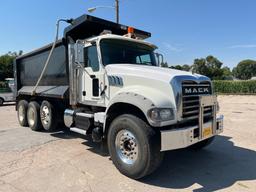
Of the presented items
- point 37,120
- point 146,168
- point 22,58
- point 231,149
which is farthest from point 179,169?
point 22,58

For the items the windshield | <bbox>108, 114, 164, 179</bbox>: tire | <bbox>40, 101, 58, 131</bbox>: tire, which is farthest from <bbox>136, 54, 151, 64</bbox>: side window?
<bbox>40, 101, 58, 131</bbox>: tire

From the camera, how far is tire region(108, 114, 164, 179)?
3.97 meters

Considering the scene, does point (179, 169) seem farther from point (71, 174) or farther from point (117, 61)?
point (117, 61)

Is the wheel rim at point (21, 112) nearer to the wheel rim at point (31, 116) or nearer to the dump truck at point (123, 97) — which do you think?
the wheel rim at point (31, 116)

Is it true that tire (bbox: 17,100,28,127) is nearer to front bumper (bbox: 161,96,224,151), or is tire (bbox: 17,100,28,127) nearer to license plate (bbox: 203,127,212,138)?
front bumper (bbox: 161,96,224,151)

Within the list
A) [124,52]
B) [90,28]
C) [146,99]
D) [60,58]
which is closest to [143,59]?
[124,52]

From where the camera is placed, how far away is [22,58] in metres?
9.57

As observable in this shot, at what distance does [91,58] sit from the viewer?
5.62m

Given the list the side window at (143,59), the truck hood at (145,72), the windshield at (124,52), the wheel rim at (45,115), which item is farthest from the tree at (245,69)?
the truck hood at (145,72)

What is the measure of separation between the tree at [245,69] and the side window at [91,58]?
336 ft

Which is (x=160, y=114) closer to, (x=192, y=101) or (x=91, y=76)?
(x=192, y=101)

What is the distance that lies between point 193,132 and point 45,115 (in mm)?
5192

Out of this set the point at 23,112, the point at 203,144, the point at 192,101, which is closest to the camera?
the point at 192,101

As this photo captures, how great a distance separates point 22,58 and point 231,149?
8130 millimetres
